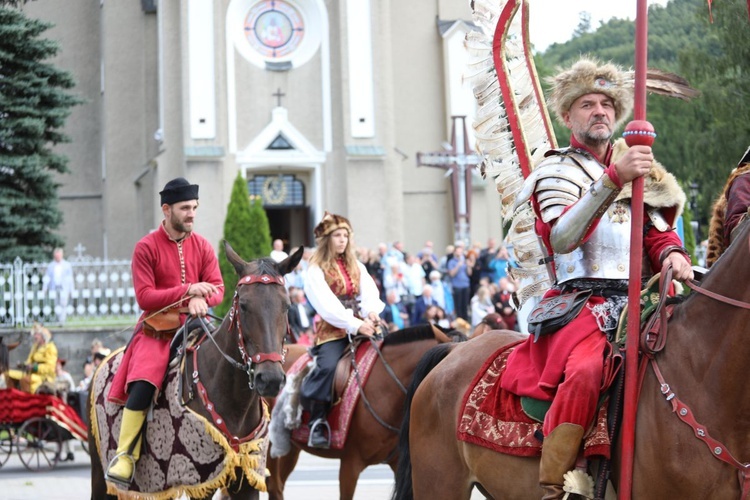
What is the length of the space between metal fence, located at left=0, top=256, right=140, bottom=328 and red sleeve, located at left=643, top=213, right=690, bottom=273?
2048 cm

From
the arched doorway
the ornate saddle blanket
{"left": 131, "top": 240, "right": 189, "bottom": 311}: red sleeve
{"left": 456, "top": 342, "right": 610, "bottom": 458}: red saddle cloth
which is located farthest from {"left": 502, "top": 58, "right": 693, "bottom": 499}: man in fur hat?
the arched doorway

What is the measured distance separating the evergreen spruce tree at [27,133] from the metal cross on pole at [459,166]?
1016 cm

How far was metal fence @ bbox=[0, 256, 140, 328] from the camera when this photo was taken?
82.2 feet

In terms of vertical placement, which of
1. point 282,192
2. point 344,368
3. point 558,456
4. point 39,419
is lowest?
point 39,419

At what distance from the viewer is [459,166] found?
112ft

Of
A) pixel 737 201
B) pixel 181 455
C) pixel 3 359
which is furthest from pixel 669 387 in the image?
pixel 3 359

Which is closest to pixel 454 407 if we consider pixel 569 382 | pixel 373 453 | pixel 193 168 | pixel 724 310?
pixel 569 382

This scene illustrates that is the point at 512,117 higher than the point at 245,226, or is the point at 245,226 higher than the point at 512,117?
the point at 512,117

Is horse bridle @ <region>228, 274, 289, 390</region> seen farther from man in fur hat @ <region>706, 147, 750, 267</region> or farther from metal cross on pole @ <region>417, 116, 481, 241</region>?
metal cross on pole @ <region>417, 116, 481, 241</region>

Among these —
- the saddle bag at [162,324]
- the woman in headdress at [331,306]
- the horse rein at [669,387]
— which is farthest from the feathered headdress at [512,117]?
the saddle bag at [162,324]

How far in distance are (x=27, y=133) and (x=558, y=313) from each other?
23.8 metres

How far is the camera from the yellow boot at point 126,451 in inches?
313

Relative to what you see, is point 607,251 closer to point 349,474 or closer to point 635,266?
point 635,266

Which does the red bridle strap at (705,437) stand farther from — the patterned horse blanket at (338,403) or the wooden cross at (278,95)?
the wooden cross at (278,95)
